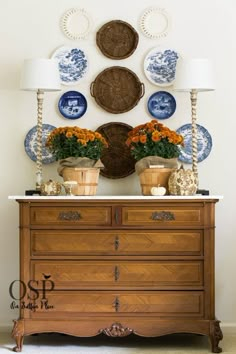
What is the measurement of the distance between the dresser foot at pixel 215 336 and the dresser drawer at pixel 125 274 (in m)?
0.25

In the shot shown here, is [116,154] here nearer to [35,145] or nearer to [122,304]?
[35,145]

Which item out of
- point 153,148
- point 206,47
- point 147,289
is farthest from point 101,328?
point 206,47

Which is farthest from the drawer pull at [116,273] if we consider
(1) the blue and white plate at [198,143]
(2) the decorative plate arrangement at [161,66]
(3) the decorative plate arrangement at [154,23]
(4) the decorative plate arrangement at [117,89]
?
(3) the decorative plate arrangement at [154,23]

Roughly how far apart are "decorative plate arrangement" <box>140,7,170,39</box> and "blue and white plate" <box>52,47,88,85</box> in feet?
1.46

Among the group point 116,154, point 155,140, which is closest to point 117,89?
point 116,154

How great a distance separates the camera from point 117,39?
503 centimetres

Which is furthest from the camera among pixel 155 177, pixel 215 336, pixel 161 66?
pixel 161 66

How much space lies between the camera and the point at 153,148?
467 centimetres

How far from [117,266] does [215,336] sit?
0.71 meters

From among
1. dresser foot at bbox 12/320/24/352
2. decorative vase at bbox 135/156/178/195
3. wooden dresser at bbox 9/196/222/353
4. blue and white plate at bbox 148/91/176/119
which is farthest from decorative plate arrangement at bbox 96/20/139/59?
dresser foot at bbox 12/320/24/352

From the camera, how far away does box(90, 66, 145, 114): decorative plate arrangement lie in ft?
16.5

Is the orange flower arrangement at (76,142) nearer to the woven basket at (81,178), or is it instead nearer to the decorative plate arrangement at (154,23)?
the woven basket at (81,178)

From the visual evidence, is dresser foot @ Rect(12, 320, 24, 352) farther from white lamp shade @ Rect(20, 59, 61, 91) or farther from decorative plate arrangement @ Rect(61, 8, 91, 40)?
decorative plate arrangement @ Rect(61, 8, 91, 40)

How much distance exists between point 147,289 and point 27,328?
75 centimetres
